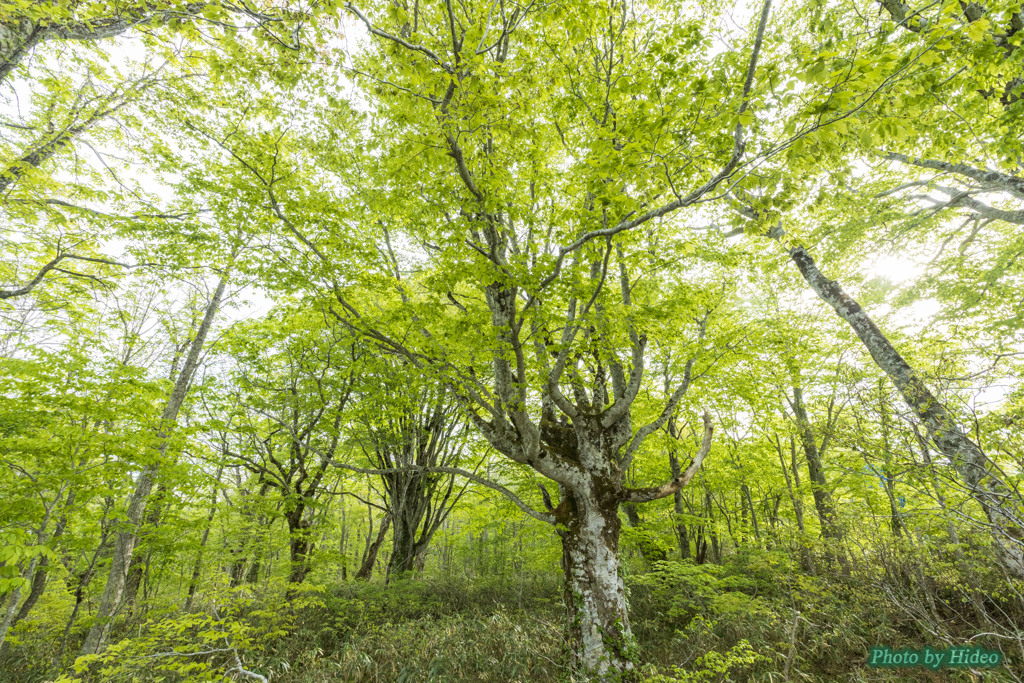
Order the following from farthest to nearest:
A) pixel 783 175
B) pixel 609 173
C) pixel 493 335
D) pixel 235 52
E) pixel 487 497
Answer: pixel 487 497
pixel 493 335
pixel 235 52
pixel 609 173
pixel 783 175

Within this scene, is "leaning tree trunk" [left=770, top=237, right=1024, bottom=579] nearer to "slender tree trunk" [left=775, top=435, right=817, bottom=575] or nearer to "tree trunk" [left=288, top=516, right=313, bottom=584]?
"slender tree trunk" [left=775, top=435, right=817, bottom=575]

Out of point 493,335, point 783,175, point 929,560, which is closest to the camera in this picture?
point 783,175

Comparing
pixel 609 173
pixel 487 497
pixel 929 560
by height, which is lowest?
pixel 929 560

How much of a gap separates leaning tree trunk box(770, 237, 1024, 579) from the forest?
7cm

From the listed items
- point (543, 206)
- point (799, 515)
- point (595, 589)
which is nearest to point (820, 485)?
point (799, 515)

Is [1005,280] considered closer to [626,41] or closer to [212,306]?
[626,41]

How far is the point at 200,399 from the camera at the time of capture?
9273 millimetres

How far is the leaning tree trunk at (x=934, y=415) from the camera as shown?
3459 mm

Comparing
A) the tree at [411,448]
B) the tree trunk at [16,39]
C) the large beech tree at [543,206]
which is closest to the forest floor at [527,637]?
the tree at [411,448]

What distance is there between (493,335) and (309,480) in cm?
687

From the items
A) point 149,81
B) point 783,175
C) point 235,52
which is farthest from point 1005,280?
point 149,81

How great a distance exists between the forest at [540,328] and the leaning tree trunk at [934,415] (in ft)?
0.24

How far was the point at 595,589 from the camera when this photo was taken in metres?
5.38

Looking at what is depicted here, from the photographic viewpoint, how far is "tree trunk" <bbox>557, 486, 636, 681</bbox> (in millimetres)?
4945
